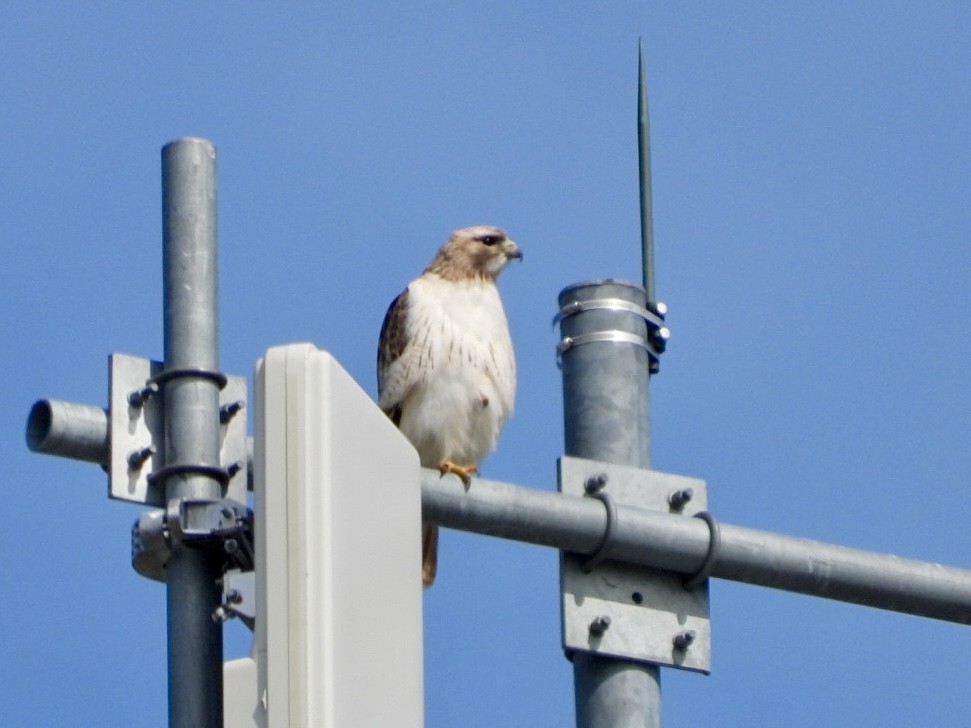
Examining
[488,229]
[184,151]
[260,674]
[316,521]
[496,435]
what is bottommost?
[260,674]

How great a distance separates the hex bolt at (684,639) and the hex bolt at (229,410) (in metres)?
1.15

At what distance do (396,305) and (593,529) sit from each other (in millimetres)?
4198

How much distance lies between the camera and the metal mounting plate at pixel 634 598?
16.1 feet

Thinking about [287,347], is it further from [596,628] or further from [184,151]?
[596,628]

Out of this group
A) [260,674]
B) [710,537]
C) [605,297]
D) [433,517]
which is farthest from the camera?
[605,297]

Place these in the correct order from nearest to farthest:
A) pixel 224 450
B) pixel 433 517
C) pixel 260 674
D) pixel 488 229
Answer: pixel 260 674 → pixel 224 450 → pixel 433 517 → pixel 488 229

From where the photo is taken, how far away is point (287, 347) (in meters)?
3.49

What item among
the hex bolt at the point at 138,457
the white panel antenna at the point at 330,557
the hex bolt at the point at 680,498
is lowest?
the white panel antenna at the point at 330,557

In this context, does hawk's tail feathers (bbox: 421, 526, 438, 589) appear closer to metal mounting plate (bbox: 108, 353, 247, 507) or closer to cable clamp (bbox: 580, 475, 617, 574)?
cable clamp (bbox: 580, 475, 617, 574)

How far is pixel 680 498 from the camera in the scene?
198 inches

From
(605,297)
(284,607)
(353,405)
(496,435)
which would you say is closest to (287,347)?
(353,405)

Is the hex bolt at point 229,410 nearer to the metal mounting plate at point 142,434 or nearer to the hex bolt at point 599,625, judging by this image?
the metal mounting plate at point 142,434

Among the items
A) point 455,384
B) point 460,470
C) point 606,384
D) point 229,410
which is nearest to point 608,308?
point 606,384

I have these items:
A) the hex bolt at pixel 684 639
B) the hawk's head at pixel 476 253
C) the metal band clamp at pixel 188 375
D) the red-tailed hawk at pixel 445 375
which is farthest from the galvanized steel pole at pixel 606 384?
the hawk's head at pixel 476 253
